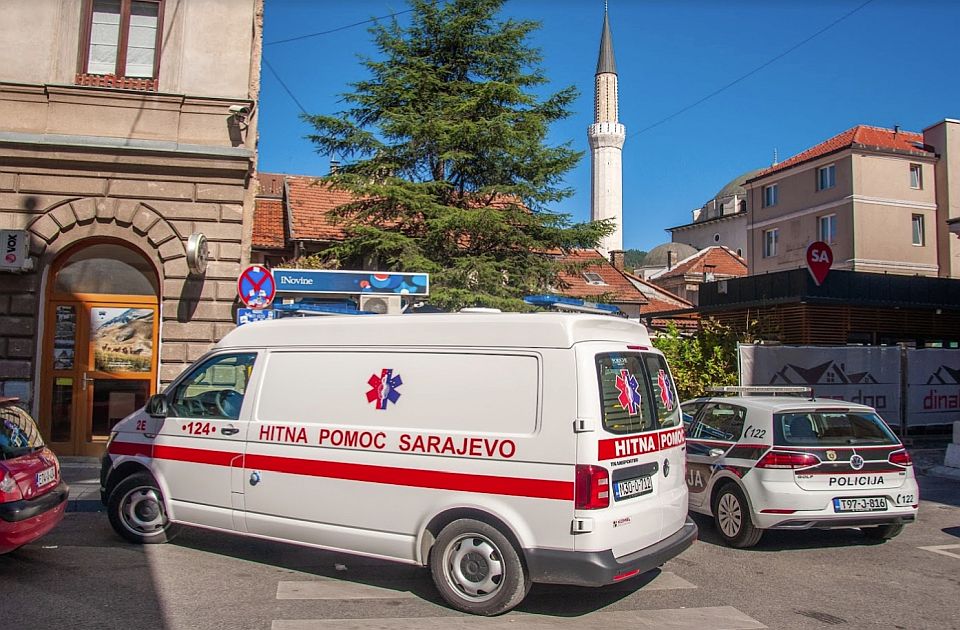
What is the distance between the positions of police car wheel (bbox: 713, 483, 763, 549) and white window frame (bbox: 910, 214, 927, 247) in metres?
45.3

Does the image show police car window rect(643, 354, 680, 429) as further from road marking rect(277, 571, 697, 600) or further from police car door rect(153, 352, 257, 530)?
police car door rect(153, 352, 257, 530)

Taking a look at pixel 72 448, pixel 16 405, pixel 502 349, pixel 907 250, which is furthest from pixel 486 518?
pixel 907 250

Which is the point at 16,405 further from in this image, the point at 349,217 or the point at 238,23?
the point at 349,217

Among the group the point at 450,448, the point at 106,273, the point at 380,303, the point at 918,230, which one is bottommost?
the point at 450,448

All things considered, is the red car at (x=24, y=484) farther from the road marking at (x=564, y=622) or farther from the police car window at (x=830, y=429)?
Answer: the police car window at (x=830, y=429)

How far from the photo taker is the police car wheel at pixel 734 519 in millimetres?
7619

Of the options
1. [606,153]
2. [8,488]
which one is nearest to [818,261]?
[8,488]

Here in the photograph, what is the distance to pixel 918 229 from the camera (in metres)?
46.8

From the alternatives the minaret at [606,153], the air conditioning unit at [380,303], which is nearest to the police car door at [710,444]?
the air conditioning unit at [380,303]

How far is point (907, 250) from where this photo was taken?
4581cm

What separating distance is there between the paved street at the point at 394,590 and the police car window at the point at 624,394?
1.37 m

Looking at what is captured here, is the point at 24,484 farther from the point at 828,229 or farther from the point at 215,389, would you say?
the point at 828,229

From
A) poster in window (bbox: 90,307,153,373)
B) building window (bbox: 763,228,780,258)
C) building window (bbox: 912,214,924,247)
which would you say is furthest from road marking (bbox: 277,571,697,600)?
building window (bbox: 763,228,780,258)

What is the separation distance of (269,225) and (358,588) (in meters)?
21.5
